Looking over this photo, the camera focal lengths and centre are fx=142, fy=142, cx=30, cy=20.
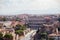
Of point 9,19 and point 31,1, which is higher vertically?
point 31,1

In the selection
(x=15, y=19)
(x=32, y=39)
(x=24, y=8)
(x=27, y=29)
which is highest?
(x=24, y=8)

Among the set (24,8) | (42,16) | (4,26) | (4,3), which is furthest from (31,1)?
(4,26)

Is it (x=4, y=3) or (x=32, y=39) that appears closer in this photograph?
(x=32, y=39)

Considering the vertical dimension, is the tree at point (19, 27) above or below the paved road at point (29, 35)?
above

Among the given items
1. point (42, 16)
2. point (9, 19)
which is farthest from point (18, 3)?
point (42, 16)

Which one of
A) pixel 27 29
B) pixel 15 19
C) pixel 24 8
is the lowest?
pixel 27 29

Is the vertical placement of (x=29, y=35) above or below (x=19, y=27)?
below

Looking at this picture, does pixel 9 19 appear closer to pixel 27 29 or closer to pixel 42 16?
pixel 27 29

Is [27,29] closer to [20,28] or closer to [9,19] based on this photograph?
[20,28]

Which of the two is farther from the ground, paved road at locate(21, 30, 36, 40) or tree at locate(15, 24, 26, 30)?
tree at locate(15, 24, 26, 30)
